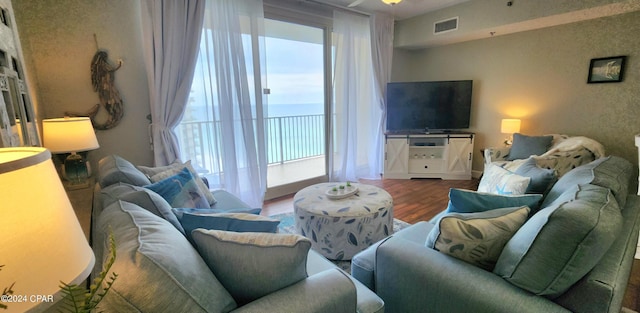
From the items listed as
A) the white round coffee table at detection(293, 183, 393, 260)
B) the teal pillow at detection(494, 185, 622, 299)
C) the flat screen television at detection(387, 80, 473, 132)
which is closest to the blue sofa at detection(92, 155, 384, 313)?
the teal pillow at detection(494, 185, 622, 299)

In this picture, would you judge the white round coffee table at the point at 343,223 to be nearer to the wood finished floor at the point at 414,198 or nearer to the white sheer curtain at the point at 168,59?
the wood finished floor at the point at 414,198

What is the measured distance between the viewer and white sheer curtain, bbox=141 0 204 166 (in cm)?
247

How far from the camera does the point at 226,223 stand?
119 centimetres

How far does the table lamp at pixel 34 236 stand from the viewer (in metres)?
0.47

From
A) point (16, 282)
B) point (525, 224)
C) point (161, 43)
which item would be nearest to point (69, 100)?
point (161, 43)

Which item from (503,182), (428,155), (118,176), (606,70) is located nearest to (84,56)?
(118,176)

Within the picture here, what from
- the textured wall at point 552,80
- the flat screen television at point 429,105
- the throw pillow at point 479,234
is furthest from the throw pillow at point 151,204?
the textured wall at point 552,80

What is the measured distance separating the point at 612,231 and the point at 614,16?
3497 millimetres

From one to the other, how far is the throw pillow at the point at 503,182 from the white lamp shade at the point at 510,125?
2289 mm

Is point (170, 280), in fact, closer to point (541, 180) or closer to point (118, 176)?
point (118, 176)

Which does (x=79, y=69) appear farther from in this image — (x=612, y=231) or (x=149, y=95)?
(x=612, y=231)

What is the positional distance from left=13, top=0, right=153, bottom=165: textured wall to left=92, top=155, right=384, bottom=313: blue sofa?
1602 millimetres

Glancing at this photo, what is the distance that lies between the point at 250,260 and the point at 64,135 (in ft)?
6.06

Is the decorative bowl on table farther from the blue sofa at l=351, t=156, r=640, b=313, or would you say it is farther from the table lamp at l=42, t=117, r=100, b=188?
the table lamp at l=42, t=117, r=100, b=188
